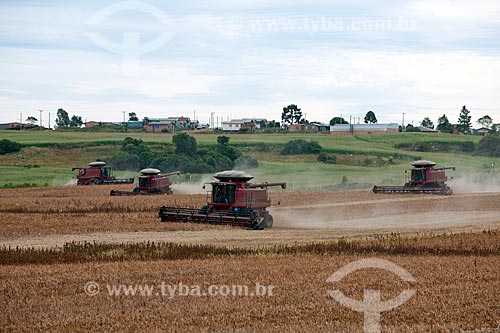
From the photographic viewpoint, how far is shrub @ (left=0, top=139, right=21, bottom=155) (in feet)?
343

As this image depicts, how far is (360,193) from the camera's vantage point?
61625 mm

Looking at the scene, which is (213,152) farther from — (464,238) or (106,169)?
(464,238)

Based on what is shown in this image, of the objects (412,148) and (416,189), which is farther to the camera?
(412,148)

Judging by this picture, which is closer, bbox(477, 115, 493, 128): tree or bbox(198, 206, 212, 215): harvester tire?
bbox(198, 206, 212, 215): harvester tire

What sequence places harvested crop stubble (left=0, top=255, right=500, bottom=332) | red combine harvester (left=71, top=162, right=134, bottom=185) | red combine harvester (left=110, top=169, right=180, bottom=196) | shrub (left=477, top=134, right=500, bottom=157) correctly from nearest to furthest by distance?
1. harvested crop stubble (left=0, top=255, right=500, bottom=332)
2. red combine harvester (left=110, top=169, right=180, bottom=196)
3. red combine harvester (left=71, top=162, right=134, bottom=185)
4. shrub (left=477, top=134, right=500, bottom=157)

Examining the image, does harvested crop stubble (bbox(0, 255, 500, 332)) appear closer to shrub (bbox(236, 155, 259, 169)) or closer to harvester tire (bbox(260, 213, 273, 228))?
harvester tire (bbox(260, 213, 273, 228))

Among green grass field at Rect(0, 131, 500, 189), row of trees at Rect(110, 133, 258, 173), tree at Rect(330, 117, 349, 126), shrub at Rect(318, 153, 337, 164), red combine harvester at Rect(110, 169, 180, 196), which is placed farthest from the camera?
tree at Rect(330, 117, 349, 126)

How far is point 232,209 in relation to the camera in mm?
37656

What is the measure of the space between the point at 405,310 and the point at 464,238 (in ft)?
47.0

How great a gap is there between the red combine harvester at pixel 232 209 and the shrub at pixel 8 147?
72560 mm

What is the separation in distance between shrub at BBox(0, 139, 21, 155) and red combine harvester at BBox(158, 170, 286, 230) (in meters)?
72.6

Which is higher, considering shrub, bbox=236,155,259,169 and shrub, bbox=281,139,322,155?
shrub, bbox=281,139,322,155

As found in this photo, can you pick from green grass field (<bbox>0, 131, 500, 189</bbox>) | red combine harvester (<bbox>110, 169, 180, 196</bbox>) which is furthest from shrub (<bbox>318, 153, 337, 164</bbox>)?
red combine harvester (<bbox>110, 169, 180, 196</bbox>)

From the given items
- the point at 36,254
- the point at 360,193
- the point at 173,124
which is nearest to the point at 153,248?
the point at 36,254
